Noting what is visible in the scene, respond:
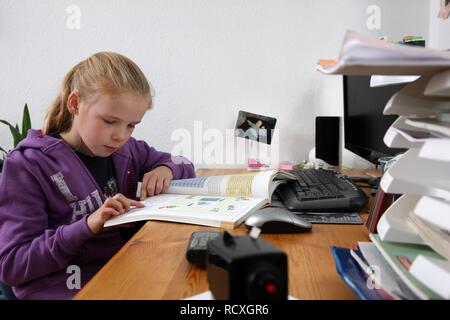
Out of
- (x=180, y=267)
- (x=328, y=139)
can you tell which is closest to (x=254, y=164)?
(x=328, y=139)

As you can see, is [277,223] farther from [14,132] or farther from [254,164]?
[14,132]

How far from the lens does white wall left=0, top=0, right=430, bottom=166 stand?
1.56 metres

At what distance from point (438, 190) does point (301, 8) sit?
1281 mm

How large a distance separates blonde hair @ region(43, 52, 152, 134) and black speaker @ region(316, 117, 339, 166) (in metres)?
0.71

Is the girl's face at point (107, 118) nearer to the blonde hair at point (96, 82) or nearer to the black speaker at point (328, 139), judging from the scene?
the blonde hair at point (96, 82)

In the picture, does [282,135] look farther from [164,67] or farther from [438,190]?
[438,190]

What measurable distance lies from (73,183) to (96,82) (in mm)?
240

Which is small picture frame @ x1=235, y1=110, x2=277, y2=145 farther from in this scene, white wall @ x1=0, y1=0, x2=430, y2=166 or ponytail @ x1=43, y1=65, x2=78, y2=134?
ponytail @ x1=43, y1=65, x2=78, y2=134

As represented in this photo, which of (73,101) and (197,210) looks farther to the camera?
(73,101)

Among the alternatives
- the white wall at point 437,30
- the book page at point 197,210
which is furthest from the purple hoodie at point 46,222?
the white wall at point 437,30

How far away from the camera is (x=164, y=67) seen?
1625mm

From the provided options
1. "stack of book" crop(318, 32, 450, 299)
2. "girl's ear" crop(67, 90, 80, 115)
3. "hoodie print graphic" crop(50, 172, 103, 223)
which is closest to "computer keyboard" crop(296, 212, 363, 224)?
"stack of book" crop(318, 32, 450, 299)

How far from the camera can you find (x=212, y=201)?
87cm
